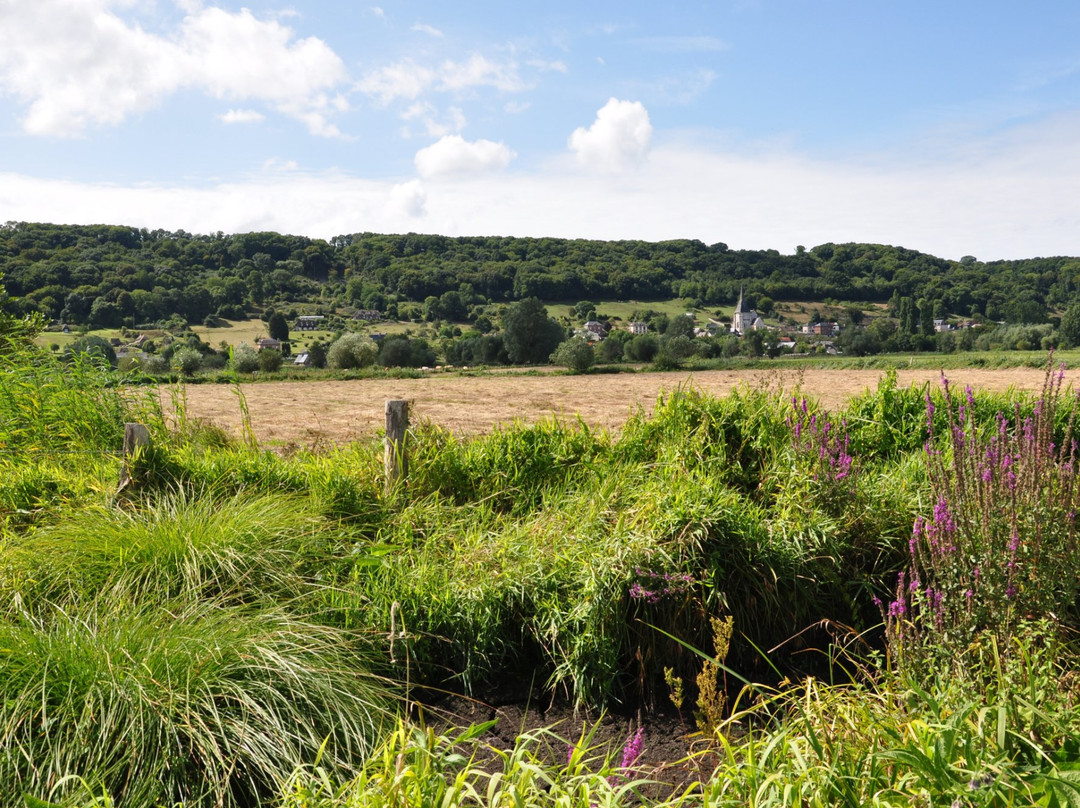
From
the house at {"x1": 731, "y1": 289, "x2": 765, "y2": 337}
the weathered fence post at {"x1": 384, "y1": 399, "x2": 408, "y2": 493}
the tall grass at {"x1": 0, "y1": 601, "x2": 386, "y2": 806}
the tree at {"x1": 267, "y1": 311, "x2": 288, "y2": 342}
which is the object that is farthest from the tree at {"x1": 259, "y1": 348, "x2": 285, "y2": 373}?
the house at {"x1": 731, "y1": 289, "x2": 765, "y2": 337}

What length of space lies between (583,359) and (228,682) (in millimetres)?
31923

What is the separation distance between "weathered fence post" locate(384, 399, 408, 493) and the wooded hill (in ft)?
139

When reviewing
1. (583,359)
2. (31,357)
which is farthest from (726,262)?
(31,357)

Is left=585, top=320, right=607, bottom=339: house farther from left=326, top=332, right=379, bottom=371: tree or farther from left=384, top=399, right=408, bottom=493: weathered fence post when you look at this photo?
left=384, top=399, right=408, bottom=493: weathered fence post

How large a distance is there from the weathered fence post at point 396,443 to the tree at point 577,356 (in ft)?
96.1

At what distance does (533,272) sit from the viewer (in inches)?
2440

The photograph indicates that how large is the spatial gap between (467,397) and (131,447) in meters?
16.8

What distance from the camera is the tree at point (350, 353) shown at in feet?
123

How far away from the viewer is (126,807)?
2109 millimetres

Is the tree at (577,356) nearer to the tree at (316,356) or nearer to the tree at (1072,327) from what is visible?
the tree at (316,356)

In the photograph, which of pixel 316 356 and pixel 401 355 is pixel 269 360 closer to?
pixel 316 356

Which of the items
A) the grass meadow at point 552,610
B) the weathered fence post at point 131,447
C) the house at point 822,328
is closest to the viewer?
the grass meadow at point 552,610

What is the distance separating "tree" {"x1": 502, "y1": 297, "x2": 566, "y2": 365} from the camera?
4103 cm

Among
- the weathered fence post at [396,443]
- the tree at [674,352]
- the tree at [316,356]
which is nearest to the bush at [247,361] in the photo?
the tree at [316,356]
